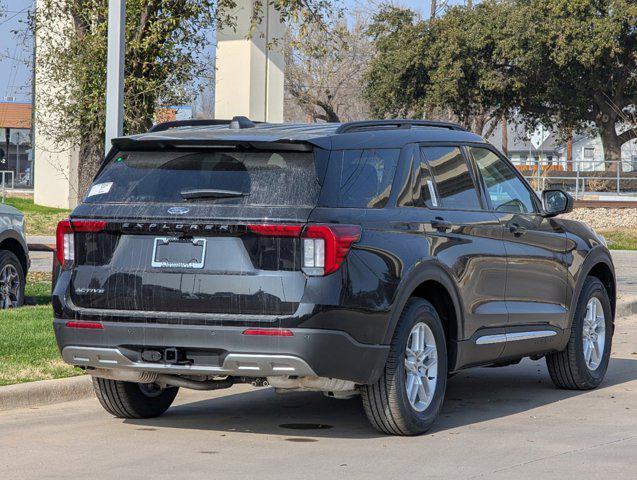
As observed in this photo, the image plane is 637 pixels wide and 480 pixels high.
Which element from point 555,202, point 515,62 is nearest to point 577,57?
point 515,62

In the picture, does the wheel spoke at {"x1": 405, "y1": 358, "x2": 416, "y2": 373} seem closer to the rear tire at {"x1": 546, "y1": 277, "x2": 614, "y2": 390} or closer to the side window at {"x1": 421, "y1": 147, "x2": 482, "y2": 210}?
the side window at {"x1": 421, "y1": 147, "x2": 482, "y2": 210}

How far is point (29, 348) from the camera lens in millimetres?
10328

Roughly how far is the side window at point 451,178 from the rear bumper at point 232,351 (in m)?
1.43

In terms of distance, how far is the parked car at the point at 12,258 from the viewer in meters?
13.6

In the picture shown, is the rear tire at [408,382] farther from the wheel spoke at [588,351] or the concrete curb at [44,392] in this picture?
the concrete curb at [44,392]

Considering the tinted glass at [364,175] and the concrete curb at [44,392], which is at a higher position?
the tinted glass at [364,175]

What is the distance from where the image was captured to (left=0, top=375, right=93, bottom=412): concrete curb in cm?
852

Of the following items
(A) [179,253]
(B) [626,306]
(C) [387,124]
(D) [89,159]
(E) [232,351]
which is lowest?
(B) [626,306]

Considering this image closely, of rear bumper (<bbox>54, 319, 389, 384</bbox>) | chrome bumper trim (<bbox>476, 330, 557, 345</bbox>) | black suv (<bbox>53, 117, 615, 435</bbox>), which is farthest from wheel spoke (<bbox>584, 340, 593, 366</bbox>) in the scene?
rear bumper (<bbox>54, 319, 389, 384</bbox>)

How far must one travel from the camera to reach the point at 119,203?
7.28 metres

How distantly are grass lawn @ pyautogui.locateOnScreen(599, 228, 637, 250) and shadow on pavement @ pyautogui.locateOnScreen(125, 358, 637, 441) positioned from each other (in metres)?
22.0

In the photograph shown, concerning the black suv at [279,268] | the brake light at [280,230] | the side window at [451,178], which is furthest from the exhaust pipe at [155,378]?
the side window at [451,178]

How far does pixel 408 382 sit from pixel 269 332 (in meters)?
1.11

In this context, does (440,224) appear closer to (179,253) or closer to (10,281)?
(179,253)
